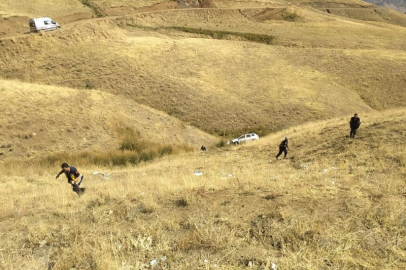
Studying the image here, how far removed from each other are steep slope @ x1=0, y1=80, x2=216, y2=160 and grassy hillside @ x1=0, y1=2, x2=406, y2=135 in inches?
138

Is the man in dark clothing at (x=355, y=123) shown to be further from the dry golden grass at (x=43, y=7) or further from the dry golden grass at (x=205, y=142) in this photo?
the dry golden grass at (x=43, y=7)

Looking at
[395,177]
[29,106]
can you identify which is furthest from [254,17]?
[395,177]

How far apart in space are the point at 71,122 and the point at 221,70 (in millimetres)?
21151

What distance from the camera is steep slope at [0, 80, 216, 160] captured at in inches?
800

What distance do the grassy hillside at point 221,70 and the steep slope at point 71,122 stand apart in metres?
3.50

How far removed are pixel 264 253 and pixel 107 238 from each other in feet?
10.0

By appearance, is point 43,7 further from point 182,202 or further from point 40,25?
point 182,202

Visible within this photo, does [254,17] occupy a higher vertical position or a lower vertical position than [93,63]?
higher

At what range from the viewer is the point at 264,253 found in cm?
548

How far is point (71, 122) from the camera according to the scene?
22.7 m

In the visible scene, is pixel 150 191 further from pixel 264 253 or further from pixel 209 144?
pixel 209 144

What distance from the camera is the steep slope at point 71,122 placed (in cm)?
2031

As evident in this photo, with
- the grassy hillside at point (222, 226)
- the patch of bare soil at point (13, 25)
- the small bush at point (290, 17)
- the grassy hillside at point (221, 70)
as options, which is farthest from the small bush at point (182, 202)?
the small bush at point (290, 17)

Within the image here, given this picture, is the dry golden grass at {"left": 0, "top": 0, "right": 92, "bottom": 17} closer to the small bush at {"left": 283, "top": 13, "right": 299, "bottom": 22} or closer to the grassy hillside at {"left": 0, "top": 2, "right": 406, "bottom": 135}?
the grassy hillside at {"left": 0, "top": 2, "right": 406, "bottom": 135}
